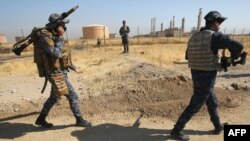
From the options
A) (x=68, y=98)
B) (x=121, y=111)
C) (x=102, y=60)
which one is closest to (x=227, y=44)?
(x=68, y=98)

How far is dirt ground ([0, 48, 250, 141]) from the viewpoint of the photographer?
4770mm

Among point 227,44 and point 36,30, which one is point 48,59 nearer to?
point 36,30

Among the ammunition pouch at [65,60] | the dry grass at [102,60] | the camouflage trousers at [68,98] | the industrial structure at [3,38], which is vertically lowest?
the industrial structure at [3,38]

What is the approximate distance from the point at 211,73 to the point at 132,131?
5.15 feet

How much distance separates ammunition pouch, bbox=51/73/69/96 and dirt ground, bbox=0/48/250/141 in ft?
2.24

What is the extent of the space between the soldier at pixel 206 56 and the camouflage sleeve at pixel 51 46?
73.8 inches

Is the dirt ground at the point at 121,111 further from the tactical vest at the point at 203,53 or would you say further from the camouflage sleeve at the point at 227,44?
the camouflage sleeve at the point at 227,44

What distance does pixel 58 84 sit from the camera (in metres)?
4.62

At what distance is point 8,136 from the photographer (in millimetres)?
4863

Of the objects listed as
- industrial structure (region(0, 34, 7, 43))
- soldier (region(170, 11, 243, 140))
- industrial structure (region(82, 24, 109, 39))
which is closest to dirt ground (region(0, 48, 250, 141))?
soldier (region(170, 11, 243, 140))

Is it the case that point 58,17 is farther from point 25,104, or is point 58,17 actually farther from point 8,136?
point 25,104

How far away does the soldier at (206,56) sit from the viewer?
383cm

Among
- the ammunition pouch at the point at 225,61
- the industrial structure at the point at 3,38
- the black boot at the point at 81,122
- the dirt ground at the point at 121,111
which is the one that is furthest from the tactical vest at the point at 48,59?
the industrial structure at the point at 3,38

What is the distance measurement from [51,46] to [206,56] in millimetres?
2174
